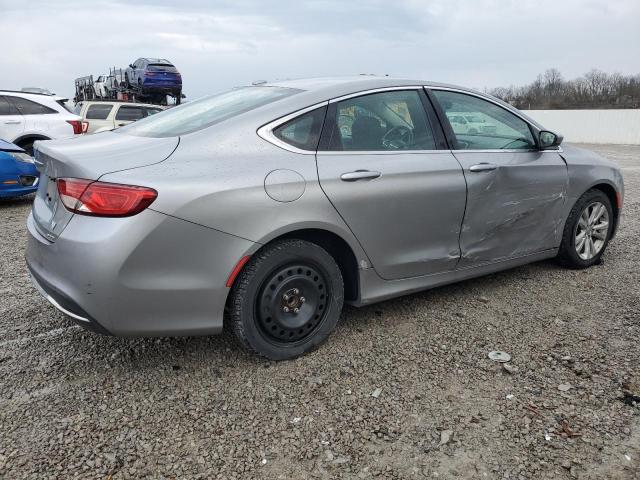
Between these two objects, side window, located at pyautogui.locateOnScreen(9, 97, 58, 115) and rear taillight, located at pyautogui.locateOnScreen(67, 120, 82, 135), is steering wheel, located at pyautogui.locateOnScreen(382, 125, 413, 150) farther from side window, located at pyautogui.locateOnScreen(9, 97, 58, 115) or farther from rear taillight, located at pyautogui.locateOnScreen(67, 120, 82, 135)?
side window, located at pyautogui.locateOnScreen(9, 97, 58, 115)

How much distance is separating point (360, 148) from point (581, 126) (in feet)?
106

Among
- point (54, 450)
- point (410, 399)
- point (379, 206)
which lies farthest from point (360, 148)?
point (54, 450)

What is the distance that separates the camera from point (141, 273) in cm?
248

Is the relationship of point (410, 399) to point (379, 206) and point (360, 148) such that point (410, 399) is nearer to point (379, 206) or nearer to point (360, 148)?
point (379, 206)

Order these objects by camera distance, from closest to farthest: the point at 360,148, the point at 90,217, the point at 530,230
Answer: the point at 90,217, the point at 360,148, the point at 530,230

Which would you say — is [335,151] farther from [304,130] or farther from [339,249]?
[339,249]

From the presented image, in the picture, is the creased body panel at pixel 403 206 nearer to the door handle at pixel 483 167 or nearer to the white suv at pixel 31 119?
the door handle at pixel 483 167

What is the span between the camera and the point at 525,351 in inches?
125

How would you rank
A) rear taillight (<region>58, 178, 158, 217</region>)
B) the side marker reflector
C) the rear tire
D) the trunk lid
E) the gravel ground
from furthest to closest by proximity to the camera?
the rear tire, the side marker reflector, the trunk lid, rear taillight (<region>58, 178, 158, 217</region>), the gravel ground

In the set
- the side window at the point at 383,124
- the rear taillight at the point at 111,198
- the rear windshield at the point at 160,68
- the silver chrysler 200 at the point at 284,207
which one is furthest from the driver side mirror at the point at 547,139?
the rear windshield at the point at 160,68

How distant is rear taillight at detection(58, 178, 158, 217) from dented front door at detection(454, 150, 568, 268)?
2091 millimetres

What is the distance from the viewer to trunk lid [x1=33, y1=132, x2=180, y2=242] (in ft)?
8.41

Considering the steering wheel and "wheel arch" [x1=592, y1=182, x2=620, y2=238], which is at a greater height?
the steering wheel

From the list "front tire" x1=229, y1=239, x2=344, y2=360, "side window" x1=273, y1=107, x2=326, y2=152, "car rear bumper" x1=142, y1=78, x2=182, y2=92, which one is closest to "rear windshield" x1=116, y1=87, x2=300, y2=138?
"side window" x1=273, y1=107, x2=326, y2=152
